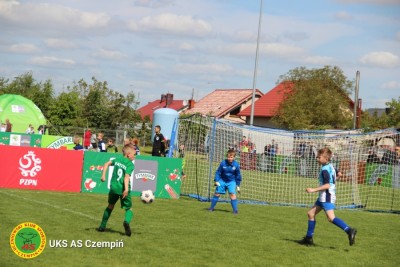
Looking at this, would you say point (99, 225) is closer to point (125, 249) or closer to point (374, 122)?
point (125, 249)

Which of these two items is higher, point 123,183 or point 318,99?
point 318,99

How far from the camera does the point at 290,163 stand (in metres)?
26.2

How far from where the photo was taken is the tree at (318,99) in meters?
50.5

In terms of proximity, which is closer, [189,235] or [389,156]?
[189,235]

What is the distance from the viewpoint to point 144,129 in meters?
55.2

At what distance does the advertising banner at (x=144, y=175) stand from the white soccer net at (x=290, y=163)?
1020 millimetres

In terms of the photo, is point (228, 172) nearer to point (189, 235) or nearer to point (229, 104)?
point (189, 235)

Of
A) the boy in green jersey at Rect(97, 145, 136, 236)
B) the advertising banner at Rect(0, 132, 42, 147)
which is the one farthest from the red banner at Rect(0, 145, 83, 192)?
the advertising banner at Rect(0, 132, 42, 147)

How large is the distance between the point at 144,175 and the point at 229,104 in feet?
183

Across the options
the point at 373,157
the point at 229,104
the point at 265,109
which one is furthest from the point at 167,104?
the point at 373,157

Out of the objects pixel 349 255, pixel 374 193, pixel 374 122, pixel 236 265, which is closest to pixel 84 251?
pixel 236 265

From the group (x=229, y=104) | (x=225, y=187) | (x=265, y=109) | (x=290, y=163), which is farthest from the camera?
(x=229, y=104)

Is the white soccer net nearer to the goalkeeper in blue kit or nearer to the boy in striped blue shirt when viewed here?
the goalkeeper in blue kit

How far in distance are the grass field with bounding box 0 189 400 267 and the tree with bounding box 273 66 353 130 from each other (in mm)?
32887
